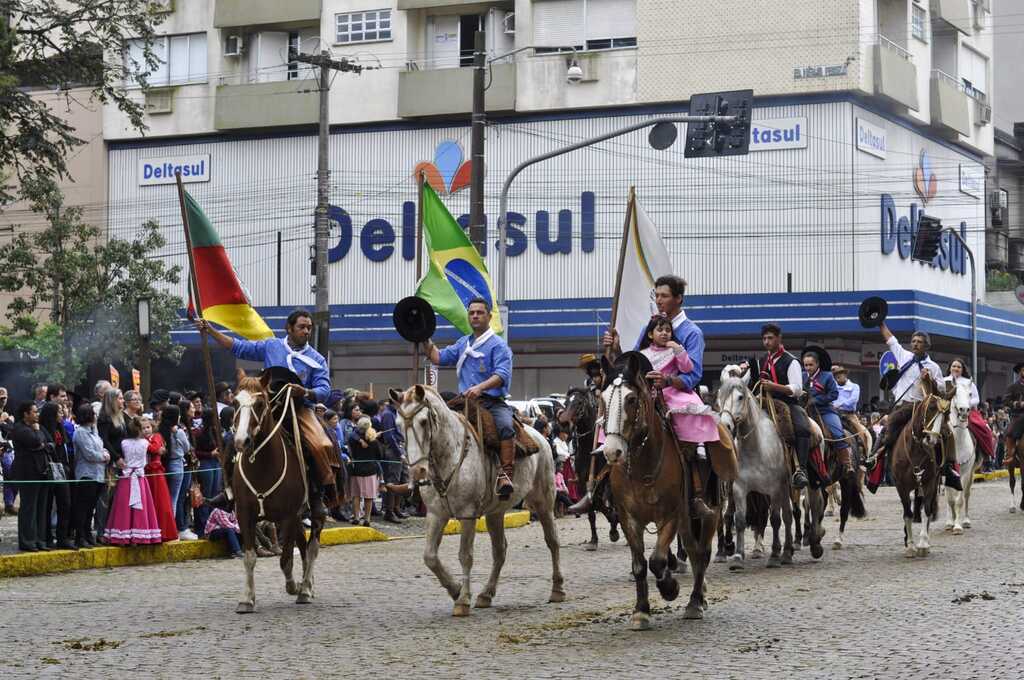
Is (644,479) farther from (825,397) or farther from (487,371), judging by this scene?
(825,397)

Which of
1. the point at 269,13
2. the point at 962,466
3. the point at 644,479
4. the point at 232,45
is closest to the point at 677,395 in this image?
the point at 644,479

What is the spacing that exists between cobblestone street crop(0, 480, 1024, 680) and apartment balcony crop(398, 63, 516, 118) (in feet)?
121

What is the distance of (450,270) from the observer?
19125 millimetres

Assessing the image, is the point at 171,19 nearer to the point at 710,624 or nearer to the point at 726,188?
the point at 726,188

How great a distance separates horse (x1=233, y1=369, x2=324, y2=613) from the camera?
45.7 feet

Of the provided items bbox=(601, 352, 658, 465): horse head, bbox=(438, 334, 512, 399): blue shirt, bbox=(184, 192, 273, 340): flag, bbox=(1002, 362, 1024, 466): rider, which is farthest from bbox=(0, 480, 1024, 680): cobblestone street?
bbox=(1002, 362, 1024, 466): rider

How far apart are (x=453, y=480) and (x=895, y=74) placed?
43.1 meters

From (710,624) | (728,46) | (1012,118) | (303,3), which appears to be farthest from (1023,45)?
(710,624)

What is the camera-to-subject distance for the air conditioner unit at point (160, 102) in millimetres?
59156

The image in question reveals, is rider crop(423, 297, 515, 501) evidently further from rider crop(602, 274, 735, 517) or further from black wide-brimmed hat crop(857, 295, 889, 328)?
black wide-brimmed hat crop(857, 295, 889, 328)

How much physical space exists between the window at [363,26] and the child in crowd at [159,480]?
125 ft

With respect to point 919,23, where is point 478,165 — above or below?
below

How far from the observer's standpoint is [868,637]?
448 inches

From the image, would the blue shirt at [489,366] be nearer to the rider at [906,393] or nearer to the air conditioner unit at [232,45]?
the rider at [906,393]
